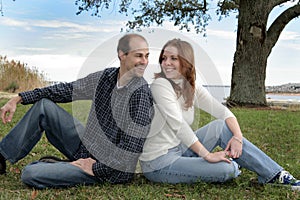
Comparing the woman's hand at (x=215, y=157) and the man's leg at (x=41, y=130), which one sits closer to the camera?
the woman's hand at (x=215, y=157)

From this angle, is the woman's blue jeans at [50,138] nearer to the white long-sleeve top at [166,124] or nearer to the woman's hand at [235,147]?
the white long-sleeve top at [166,124]

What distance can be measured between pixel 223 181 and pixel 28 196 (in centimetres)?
147

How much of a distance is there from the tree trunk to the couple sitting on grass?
9039 mm

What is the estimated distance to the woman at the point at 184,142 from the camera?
3.04 meters

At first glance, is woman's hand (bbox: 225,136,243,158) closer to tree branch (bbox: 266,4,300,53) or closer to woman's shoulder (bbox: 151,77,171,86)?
woman's shoulder (bbox: 151,77,171,86)

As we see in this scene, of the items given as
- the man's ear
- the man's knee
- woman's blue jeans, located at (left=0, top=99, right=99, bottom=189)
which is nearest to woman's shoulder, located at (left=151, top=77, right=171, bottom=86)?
the man's ear

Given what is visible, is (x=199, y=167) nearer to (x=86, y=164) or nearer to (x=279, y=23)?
(x=86, y=164)

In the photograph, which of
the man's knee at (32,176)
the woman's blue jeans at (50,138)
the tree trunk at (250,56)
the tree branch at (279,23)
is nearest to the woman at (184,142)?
the woman's blue jeans at (50,138)

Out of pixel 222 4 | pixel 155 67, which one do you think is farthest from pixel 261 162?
pixel 222 4

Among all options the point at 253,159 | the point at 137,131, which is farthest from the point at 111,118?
the point at 253,159

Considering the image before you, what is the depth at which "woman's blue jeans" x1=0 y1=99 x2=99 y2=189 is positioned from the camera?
315 cm

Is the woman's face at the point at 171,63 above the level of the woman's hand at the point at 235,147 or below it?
above

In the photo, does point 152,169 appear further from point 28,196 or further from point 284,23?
point 284,23

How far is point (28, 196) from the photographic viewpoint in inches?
117
